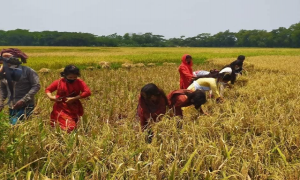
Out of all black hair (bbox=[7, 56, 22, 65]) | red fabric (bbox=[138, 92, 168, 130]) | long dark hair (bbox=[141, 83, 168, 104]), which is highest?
black hair (bbox=[7, 56, 22, 65])

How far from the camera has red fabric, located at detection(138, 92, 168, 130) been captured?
337 cm

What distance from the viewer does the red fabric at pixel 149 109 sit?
3.37 metres

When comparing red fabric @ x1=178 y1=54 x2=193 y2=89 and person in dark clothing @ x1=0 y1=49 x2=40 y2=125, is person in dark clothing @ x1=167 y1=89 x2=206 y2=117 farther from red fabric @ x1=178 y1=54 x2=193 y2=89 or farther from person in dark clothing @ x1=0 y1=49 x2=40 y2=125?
red fabric @ x1=178 y1=54 x2=193 y2=89

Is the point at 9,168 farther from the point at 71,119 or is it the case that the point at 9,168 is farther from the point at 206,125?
the point at 206,125

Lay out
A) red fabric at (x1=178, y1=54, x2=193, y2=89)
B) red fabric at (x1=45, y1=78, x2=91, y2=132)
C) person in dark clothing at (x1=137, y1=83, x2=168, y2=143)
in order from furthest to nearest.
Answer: red fabric at (x1=178, y1=54, x2=193, y2=89)
red fabric at (x1=45, y1=78, x2=91, y2=132)
person in dark clothing at (x1=137, y1=83, x2=168, y2=143)

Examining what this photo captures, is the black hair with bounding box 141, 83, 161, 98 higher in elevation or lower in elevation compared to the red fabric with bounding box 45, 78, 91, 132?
higher

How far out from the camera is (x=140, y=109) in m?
3.44

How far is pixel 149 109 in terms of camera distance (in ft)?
11.1

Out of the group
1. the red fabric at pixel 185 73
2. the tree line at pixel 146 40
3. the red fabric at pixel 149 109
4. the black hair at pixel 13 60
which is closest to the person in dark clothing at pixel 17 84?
the black hair at pixel 13 60

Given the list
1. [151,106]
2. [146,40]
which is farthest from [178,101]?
[146,40]

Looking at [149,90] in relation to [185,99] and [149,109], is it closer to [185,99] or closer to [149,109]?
[149,109]

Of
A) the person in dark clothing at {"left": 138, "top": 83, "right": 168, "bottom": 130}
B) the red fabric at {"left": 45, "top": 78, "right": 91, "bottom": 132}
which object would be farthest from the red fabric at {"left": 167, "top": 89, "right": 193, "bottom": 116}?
the red fabric at {"left": 45, "top": 78, "right": 91, "bottom": 132}

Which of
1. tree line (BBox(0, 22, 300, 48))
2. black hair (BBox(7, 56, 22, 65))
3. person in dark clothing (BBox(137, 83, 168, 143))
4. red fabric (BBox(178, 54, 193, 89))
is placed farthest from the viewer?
tree line (BBox(0, 22, 300, 48))

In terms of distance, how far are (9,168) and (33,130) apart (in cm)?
59
